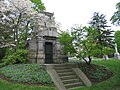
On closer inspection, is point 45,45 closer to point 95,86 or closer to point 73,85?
point 73,85

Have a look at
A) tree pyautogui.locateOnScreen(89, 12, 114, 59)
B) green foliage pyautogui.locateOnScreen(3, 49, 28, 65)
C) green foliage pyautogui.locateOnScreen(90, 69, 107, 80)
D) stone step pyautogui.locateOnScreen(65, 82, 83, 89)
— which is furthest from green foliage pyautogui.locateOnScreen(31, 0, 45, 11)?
tree pyautogui.locateOnScreen(89, 12, 114, 59)

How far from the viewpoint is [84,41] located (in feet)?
37.6

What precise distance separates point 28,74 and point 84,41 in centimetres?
453

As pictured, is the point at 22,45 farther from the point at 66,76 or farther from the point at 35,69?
the point at 66,76

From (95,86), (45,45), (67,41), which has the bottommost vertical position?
(95,86)

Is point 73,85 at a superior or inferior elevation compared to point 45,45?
inferior

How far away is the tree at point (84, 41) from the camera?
11.4 meters

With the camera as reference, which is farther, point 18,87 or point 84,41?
point 84,41

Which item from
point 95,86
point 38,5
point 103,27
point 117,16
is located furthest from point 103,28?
point 95,86

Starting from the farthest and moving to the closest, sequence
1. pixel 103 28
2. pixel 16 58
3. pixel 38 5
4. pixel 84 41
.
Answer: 1. pixel 103 28
2. pixel 38 5
3. pixel 16 58
4. pixel 84 41

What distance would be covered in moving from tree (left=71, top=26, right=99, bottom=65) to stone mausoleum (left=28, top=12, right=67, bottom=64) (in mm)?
2356

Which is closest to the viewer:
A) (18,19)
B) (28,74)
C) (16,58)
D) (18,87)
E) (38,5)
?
(18,87)

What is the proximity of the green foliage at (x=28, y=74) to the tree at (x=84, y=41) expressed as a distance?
302 centimetres

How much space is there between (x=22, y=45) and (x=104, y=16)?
28.8 m
